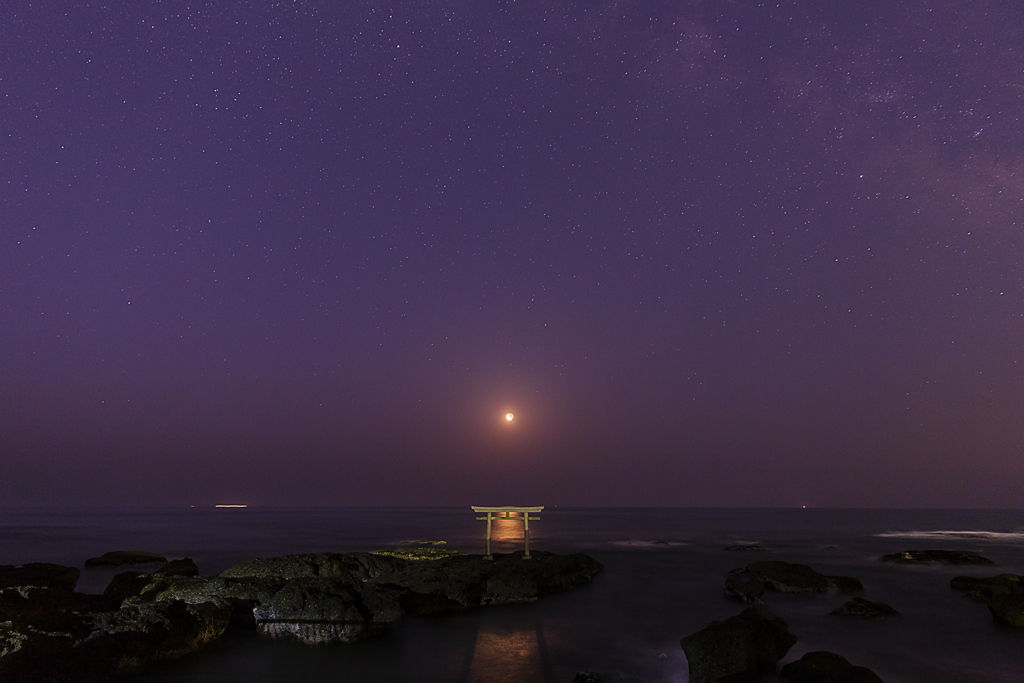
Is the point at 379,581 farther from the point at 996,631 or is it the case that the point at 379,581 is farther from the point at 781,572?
the point at 996,631

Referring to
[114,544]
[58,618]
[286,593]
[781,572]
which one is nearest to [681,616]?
[781,572]

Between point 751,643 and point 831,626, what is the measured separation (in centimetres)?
837

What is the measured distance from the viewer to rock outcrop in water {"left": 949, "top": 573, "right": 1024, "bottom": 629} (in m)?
21.3

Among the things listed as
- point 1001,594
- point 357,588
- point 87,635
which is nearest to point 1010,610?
point 1001,594

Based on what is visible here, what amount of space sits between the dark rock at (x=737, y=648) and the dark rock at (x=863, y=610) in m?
8.85

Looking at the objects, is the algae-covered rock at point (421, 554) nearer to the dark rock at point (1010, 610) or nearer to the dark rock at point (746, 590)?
the dark rock at point (746, 590)

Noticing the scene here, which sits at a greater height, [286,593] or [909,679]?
[286,593]

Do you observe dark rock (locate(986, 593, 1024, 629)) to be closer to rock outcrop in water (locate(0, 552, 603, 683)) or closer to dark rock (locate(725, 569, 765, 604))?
dark rock (locate(725, 569, 765, 604))

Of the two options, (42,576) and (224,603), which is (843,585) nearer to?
(224,603)

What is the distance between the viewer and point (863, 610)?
2267 cm

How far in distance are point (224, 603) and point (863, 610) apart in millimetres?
22020

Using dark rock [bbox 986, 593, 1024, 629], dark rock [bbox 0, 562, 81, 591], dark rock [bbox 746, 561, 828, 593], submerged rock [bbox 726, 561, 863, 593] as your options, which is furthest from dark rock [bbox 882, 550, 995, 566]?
dark rock [bbox 0, 562, 81, 591]

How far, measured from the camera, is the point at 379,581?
23609 millimetres

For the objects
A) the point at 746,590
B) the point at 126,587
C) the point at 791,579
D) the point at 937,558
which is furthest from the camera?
the point at 937,558
